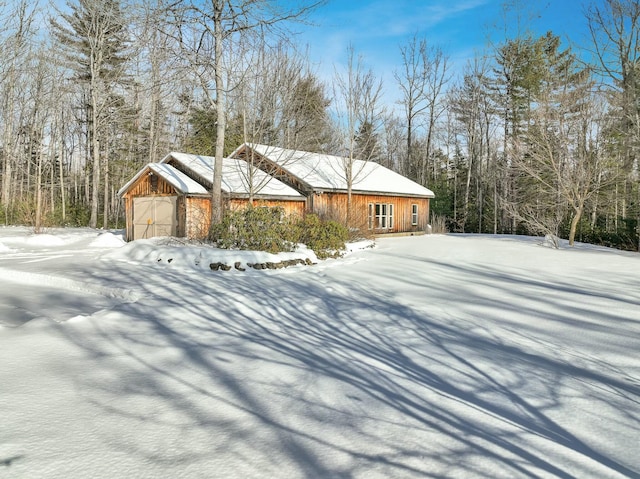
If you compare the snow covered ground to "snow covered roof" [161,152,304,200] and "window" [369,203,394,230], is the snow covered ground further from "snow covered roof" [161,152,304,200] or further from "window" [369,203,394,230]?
"window" [369,203,394,230]

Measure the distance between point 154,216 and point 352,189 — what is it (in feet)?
32.8

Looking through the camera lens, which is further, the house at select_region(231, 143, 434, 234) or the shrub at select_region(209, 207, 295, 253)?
the house at select_region(231, 143, 434, 234)

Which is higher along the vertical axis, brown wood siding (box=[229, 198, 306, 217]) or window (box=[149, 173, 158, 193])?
window (box=[149, 173, 158, 193])

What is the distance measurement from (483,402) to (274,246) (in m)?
7.97

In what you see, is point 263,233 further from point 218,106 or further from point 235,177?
point 235,177

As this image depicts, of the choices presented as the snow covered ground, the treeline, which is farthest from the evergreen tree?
the snow covered ground

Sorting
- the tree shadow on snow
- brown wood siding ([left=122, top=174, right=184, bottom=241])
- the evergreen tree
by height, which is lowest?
the tree shadow on snow

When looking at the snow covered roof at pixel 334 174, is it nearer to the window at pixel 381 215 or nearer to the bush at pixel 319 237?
the window at pixel 381 215

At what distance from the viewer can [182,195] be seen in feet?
52.5

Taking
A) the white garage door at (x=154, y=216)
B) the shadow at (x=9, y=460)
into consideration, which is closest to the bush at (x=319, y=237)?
the white garage door at (x=154, y=216)

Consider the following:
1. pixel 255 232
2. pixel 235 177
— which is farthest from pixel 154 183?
pixel 255 232

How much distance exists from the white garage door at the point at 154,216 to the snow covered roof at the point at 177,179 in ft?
2.19

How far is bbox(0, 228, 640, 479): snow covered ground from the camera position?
97.4 inches

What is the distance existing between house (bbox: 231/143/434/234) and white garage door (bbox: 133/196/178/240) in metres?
4.31
